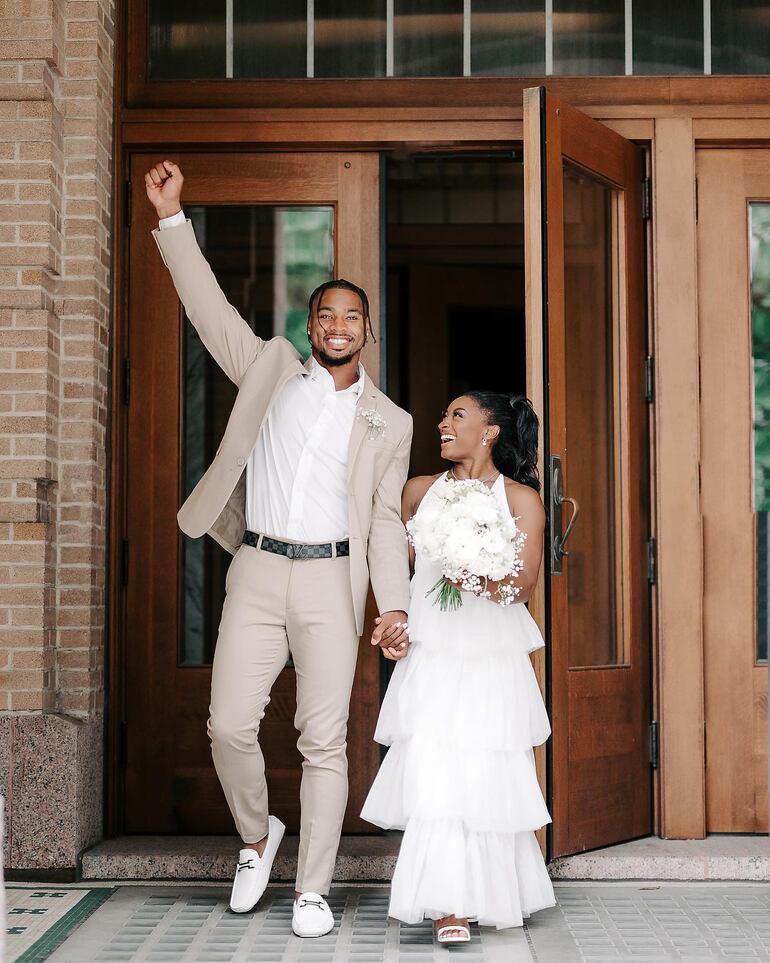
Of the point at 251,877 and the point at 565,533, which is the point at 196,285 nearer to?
the point at 565,533

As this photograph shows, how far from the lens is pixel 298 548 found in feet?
14.3

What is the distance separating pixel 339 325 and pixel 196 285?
54 cm

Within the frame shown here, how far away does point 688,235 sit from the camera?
5176mm

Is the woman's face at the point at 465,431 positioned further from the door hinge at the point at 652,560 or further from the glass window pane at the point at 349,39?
the glass window pane at the point at 349,39

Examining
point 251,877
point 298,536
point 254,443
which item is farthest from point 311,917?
point 254,443

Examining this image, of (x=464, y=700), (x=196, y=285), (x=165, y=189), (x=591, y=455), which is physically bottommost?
(x=464, y=700)

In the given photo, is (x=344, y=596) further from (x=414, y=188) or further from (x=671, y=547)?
(x=414, y=188)

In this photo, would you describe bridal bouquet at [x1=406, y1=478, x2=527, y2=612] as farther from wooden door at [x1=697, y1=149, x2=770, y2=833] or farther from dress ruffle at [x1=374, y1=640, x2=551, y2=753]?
wooden door at [x1=697, y1=149, x2=770, y2=833]

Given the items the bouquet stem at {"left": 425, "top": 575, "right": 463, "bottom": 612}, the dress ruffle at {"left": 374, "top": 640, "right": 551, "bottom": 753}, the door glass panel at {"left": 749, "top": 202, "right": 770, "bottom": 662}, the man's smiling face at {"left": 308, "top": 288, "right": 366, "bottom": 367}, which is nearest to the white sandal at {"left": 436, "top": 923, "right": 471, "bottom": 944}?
the dress ruffle at {"left": 374, "top": 640, "right": 551, "bottom": 753}

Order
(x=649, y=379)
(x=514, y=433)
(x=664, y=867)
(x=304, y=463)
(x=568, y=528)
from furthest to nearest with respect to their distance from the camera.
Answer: (x=649, y=379) < (x=664, y=867) < (x=568, y=528) < (x=514, y=433) < (x=304, y=463)

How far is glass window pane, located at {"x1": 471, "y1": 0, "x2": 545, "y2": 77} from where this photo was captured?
530 centimetres

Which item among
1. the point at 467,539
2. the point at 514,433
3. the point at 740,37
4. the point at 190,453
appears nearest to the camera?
the point at 467,539

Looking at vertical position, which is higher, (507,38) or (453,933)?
(507,38)

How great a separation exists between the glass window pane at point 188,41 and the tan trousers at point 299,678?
228 cm
